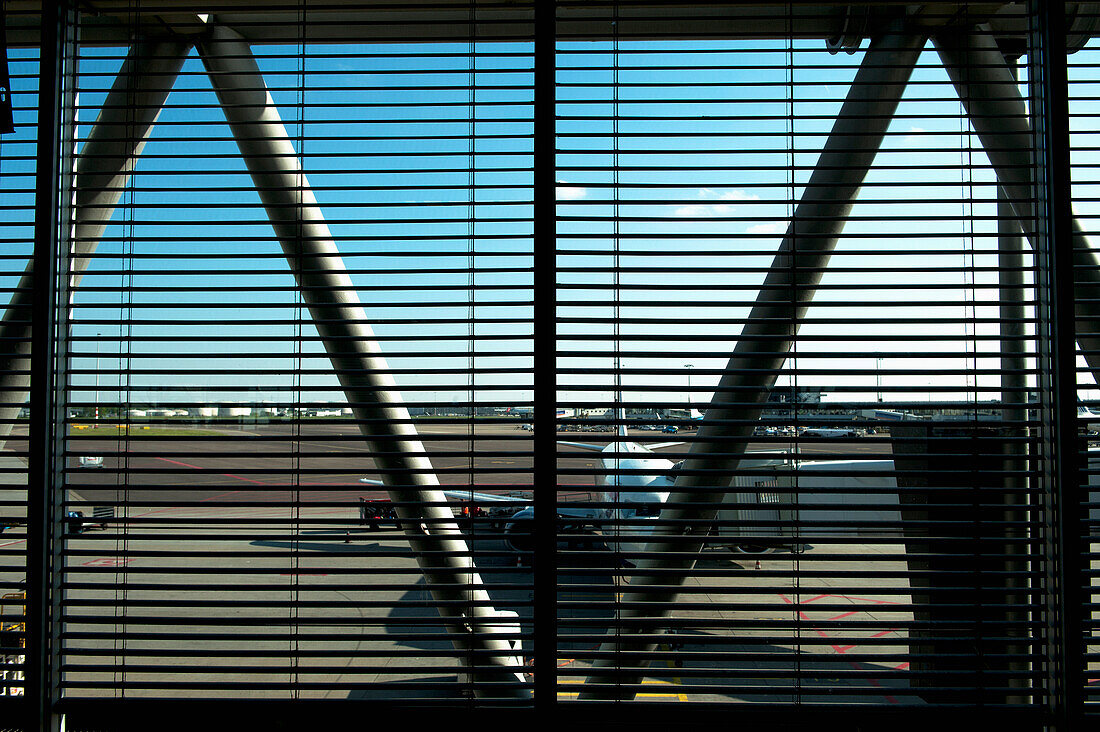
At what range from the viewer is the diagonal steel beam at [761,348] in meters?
2.40

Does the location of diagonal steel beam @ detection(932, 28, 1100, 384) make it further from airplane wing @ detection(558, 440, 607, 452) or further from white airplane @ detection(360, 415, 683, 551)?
airplane wing @ detection(558, 440, 607, 452)

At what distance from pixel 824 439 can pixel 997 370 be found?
70cm

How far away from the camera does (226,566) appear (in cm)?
249

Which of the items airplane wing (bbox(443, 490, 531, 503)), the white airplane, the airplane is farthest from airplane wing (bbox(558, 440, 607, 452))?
the airplane

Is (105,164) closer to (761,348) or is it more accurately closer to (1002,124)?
(761,348)

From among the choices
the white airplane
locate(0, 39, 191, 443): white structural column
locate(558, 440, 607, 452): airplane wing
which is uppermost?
locate(0, 39, 191, 443): white structural column

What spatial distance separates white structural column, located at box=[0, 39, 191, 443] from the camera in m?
2.60

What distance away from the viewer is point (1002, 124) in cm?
252

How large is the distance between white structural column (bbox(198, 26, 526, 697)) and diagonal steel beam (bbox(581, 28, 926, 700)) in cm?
52

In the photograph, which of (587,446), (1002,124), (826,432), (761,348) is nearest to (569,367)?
(587,446)

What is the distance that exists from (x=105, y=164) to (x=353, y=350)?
126cm

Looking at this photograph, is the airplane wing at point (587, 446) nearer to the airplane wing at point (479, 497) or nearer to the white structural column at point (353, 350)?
the airplane wing at point (479, 497)

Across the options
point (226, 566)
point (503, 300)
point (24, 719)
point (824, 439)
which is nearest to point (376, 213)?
point (503, 300)

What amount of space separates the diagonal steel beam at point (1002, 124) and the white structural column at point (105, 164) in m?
3.05
